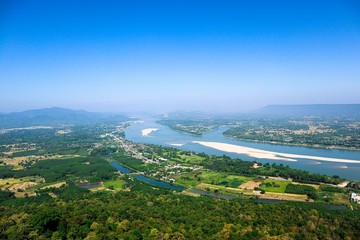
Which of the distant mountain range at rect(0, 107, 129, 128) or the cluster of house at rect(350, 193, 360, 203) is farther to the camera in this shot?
the distant mountain range at rect(0, 107, 129, 128)

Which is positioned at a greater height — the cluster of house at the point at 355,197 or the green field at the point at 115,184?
the cluster of house at the point at 355,197

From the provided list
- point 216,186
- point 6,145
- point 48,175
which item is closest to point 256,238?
point 216,186

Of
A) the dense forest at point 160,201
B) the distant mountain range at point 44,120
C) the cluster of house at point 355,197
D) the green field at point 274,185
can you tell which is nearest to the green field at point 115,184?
the dense forest at point 160,201

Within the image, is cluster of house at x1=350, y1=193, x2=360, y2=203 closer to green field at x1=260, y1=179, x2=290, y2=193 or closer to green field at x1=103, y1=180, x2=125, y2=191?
green field at x1=260, y1=179, x2=290, y2=193

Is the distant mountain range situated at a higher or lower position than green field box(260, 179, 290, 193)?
higher

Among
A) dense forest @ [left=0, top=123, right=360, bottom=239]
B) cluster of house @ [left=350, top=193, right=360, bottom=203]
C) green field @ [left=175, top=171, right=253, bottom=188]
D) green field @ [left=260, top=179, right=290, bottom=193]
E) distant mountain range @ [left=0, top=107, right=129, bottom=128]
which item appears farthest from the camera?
distant mountain range @ [left=0, top=107, right=129, bottom=128]

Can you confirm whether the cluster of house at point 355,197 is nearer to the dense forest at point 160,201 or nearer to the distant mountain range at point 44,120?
the dense forest at point 160,201

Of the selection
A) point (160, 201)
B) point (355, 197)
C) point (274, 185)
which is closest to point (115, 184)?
point (160, 201)

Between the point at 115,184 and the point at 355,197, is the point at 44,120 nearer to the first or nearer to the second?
the point at 115,184

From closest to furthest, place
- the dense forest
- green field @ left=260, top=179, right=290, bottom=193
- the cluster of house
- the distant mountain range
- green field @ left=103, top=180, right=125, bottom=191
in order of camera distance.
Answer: the dense forest → the cluster of house → green field @ left=260, top=179, right=290, bottom=193 → green field @ left=103, top=180, right=125, bottom=191 → the distant mountain range

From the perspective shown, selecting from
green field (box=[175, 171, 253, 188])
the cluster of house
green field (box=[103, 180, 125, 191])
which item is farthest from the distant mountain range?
the cluster of house
